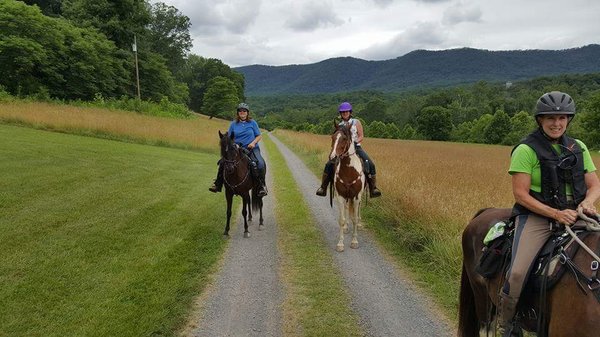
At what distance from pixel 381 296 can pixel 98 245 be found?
507cm

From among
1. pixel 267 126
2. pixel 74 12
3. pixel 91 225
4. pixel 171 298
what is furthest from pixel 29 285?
pixel 267 126

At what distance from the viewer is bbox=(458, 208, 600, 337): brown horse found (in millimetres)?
2771

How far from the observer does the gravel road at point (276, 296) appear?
16.1ft

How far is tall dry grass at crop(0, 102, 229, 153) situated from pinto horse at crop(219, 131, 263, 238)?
16.8 meters

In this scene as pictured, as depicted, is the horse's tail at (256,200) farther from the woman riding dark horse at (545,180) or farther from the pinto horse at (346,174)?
the woman riding dark horse at (545,180)

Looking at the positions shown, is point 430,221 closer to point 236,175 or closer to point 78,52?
point 236,175

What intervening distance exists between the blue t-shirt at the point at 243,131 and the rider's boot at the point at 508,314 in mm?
7131

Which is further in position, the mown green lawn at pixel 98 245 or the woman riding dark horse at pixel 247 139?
the woman riding dark horse at pixel 247 139

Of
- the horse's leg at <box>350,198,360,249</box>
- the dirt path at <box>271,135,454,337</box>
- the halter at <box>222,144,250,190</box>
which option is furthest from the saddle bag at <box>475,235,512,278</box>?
the halter at <box>222,144,250,190</box>

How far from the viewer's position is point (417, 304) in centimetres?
555

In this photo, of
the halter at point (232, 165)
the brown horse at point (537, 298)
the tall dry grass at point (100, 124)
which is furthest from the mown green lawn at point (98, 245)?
the tall dry grass at point (100, 124)

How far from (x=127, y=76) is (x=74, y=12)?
346 inches

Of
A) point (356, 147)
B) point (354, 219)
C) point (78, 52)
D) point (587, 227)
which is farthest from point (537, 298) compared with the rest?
point (78, 52)

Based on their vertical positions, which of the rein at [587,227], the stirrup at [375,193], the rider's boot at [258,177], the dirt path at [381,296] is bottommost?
the dirt path at [381,296]
